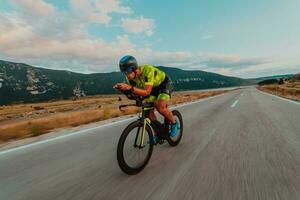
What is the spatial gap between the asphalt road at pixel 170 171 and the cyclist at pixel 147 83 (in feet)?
3.26

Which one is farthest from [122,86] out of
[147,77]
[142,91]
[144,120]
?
[144,120]

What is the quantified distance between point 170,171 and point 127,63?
1.81 metres

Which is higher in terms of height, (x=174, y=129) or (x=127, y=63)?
(x=127, y=63)

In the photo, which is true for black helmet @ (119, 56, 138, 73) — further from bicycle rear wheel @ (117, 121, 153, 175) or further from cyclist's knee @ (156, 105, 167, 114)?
cyclist's knee @ (156, 105, 167, 114)

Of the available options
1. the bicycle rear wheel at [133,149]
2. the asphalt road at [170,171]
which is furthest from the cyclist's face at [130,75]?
the asphalt road at [170,171]

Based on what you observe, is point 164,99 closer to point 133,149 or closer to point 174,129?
point 174,129

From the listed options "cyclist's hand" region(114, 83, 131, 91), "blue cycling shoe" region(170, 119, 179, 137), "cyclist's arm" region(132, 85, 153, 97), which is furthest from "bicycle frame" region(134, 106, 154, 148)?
"blue cycling shoe" region(170, 119, 179, 137)

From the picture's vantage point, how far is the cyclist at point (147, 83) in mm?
4348

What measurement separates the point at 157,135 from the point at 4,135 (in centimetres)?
685

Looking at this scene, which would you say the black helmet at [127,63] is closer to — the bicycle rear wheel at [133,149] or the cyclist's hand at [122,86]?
the cyclist's hand at [122,86]

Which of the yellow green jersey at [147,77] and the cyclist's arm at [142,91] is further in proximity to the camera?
the yellow green jersey at [147,77]

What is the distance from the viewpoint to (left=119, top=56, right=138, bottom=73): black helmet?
4.34 meters

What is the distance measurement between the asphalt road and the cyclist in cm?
99

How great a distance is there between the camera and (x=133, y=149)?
4289 mm
